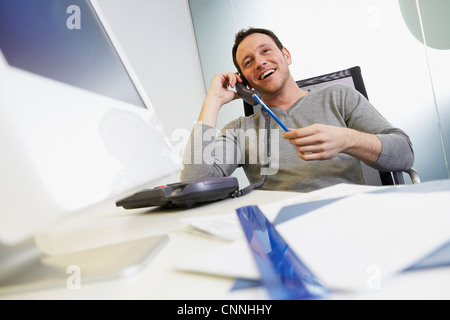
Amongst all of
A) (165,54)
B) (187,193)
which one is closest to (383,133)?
(187,193)

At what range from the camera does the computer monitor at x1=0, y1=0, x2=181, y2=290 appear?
218mm

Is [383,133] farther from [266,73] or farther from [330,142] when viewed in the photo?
[266,73]

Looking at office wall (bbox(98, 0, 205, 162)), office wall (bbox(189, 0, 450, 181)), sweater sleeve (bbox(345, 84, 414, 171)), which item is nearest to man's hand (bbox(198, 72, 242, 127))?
sweater sleeve (bbox(345, 84, 414, 171))

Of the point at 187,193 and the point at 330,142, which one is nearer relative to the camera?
the point at 187,193

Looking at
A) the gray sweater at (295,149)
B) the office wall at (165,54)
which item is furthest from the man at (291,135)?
the office wall at (165,54)

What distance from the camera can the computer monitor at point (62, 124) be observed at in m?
0.22

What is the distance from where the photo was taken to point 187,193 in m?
0.61

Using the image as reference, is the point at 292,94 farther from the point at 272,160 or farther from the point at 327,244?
the point at 327,244

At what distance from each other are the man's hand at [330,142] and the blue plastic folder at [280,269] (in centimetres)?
42

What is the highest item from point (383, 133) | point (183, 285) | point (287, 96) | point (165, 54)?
point (165, 54)

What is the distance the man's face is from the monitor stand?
1.06 meters

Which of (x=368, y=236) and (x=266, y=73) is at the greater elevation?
(x=266, y=73)

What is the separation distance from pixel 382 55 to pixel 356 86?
3.01ft

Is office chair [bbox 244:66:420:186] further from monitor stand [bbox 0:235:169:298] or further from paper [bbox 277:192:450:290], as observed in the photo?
monitor stand [bbox 0:235:169:298]
